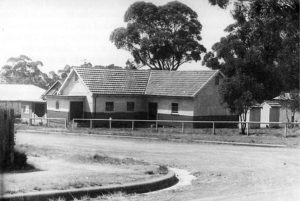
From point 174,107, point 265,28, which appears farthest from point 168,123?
point 265,28

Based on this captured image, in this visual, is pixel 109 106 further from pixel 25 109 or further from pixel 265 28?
pixel 265 28

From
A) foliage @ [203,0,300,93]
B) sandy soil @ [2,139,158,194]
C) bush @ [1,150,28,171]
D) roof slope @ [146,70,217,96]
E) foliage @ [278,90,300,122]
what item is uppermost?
foliage @ [203,0,300,93]

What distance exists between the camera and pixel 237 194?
373 inches

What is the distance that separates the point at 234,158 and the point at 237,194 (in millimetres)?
7404

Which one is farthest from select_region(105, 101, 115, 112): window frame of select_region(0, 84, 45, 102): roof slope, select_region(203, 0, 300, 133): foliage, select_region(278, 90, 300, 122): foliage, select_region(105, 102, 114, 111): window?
select_region(0, 84, 45, 102): roof slope

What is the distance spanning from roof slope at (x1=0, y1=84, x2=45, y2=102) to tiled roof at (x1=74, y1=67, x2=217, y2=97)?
1403 centimetres

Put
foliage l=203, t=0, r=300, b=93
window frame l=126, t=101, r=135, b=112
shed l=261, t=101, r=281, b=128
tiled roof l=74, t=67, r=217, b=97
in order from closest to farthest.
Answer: foliage l=203, t=0, r=300, b=93 → tiled roof l=74, t=67, r=217, b=97 → window frame l=126, t=101, r=135, b=112 → shed l=261, t=101, r=281, b=128

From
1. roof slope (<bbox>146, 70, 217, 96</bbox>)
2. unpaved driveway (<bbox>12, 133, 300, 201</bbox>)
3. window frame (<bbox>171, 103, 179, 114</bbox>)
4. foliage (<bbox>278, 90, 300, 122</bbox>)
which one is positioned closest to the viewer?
unpaved driveway (<bbox>12, 133, 300, 201</bbox>)

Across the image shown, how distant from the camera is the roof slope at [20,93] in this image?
51303mm

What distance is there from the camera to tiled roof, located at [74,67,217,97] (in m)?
37.7

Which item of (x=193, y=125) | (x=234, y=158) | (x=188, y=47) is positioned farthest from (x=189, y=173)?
(x=188, y=47)

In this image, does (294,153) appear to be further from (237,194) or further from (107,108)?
(107,108)

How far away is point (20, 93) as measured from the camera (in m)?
53.7

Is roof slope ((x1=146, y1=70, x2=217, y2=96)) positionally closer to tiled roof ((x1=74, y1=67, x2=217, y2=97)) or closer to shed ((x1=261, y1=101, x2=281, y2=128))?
tiled roof ((x1=74, y1=67, x2=217, y2=97))
